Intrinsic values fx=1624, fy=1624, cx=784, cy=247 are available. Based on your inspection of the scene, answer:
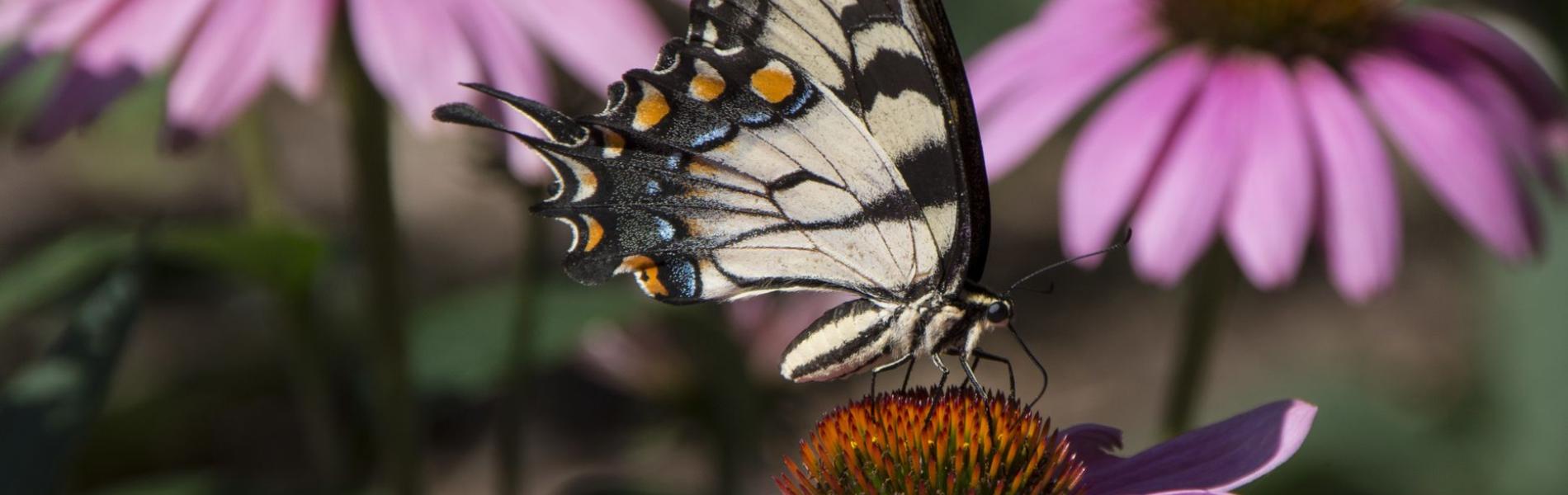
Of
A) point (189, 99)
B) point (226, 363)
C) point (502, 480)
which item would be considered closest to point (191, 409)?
point (226, 363)


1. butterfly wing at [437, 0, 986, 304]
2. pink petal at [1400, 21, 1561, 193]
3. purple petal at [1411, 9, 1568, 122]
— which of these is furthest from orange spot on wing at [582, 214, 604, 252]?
purple petal at [1411, 9, 1568, 122]

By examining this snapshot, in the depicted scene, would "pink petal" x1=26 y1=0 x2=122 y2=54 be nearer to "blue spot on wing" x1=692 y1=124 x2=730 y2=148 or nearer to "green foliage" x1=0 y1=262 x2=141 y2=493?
"green foliage" x1=0 y1=262 x2=141 y2=493

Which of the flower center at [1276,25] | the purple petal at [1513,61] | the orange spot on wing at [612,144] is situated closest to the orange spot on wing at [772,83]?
the orange spot on wing at [612,144]

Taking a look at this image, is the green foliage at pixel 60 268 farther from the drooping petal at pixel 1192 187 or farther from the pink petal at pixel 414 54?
the drooping petal at pixel 1192 187

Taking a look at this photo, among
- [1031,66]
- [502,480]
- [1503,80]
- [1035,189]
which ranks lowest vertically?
[502,480]

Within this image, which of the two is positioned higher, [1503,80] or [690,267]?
[1503,80]

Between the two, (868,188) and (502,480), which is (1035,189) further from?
(868,188)
